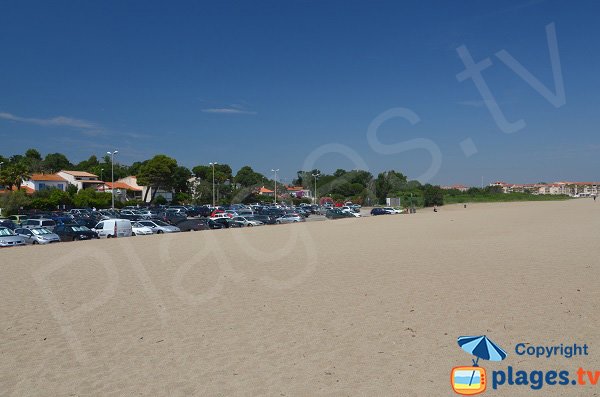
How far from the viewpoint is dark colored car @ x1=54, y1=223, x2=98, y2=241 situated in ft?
84.8

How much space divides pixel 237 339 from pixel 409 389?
2854 mm

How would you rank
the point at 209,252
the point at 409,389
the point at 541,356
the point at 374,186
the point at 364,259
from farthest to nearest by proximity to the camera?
the point at 374,186 < the point at 209,252 < the point at 364,259 < the point at 541,356 < the point at 409,389

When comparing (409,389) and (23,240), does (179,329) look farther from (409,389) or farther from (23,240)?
(23,240)

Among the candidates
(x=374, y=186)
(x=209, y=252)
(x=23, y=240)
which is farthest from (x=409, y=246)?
(x=374, y=186)

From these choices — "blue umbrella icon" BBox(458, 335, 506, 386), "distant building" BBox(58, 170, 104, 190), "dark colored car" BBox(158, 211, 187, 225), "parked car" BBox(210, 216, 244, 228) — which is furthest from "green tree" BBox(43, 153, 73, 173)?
"blue umbrella icon" BBox(458, 335, 506, 386)

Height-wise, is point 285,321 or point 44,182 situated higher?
point 44,182

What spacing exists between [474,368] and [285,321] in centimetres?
324

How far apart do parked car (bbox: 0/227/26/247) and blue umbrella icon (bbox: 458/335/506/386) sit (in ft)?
77.1

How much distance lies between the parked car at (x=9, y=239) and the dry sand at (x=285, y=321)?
923cm

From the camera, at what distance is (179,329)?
293 inches

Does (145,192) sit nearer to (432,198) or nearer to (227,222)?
(432,198)

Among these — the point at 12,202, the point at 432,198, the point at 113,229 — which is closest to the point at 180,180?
the point at 12,202

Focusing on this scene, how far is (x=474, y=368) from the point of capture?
5559mm

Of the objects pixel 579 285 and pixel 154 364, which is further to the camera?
pixel 579 285
